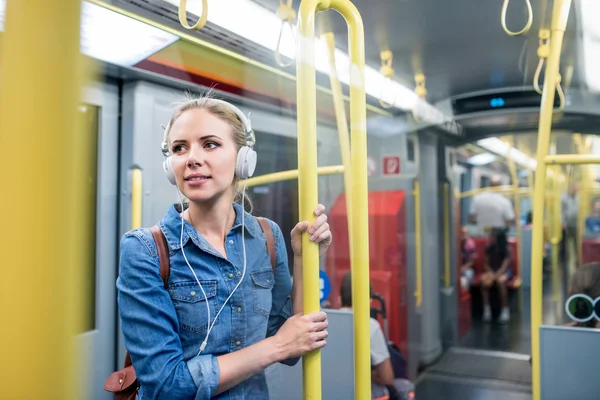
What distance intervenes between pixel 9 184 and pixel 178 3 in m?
1.32

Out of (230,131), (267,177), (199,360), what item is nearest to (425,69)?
(267,177)

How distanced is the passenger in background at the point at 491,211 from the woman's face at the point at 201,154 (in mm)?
2786

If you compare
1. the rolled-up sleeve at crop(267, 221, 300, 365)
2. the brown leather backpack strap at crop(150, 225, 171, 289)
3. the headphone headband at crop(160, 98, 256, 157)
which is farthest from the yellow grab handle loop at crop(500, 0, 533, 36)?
the brown leather backpack strap at crop(150, 225, 171, 289)

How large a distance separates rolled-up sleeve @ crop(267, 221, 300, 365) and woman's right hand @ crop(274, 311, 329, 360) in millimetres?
105

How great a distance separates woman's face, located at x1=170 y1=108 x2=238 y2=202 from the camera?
4.44 ft

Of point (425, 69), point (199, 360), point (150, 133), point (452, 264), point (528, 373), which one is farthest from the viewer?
point (452, 264)

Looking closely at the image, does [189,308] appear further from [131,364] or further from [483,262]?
[483,262]

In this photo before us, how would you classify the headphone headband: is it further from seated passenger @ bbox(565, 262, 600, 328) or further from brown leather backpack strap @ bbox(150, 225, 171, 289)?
seated passenger @ bbox(565, 262, 600, 328)

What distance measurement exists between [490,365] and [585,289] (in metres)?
A: 0.79

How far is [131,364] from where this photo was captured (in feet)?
4.63

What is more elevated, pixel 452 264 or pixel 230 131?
pixel 230 131

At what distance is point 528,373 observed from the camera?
2293 mm

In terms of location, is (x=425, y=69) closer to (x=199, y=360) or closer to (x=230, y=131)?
(x=230, y=131)

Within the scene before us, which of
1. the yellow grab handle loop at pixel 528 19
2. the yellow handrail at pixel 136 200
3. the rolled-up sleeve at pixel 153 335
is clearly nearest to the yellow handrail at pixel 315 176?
the rolled-up sleeve at pixel 153 335
